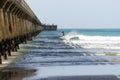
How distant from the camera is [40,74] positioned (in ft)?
52.2

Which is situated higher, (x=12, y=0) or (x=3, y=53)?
(x=12, y=0)

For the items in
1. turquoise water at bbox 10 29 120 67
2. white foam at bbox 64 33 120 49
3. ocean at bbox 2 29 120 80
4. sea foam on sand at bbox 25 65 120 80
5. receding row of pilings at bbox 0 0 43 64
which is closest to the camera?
sea foam on sand at bbox 25 65 120 80

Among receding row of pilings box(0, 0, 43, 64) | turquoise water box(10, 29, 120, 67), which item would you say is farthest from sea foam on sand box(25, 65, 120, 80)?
receding row of pilings box(0, 0, 43, 64)

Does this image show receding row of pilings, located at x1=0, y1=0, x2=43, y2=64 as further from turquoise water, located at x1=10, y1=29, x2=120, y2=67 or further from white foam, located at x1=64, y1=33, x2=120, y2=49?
white foam, located at x1=64, y1=33, x2=120, y2=49

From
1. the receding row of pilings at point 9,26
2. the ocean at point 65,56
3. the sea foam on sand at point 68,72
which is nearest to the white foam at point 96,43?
the ocean at point 65,56

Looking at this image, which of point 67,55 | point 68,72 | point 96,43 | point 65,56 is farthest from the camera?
point 96,43

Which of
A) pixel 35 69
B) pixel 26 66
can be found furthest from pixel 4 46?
pixel 35 69

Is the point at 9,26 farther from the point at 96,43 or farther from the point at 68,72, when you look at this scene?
the point at 96,43

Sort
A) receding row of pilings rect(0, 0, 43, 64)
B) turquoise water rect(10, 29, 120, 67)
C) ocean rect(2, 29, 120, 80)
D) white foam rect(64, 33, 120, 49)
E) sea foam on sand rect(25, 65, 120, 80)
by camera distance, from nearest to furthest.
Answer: sea foam on sand rect(25, 65, 120, 80) → ocean rect(2, 29, 120, 80) → turquoise water rect(10, 29, 120, 67) → receding row of pilings rect(0, 0, 43, 64) → white foam rect(64, 33, 120, 49)

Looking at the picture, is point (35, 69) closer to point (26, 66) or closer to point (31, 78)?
point (26, 66)

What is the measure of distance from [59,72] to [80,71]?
2.58 feet

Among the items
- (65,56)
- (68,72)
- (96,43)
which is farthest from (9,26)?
(96,43)

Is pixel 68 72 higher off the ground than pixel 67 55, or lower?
higher

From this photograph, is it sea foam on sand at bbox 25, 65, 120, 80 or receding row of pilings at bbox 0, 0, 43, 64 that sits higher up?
receding row of pilings at bbox 0, 0, 43, 64
